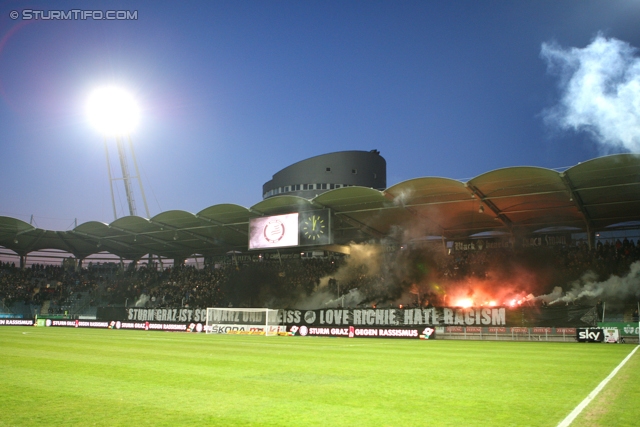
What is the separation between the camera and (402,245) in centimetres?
4706

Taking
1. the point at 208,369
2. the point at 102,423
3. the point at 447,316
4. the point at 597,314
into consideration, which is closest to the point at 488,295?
the point at 447,316

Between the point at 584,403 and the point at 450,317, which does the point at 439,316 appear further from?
the point at 584,403

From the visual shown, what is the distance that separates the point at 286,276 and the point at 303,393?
40472mm

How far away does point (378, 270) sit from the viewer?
149 feet

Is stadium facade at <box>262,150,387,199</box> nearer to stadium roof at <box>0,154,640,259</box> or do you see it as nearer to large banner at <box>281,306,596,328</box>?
stadium roof at <box>0,154,640,259</box>

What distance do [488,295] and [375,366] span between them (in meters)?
28.8

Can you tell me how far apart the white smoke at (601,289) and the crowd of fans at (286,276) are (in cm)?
82

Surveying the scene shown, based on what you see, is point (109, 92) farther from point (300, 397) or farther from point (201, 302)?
point (300, 397)

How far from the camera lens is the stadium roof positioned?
31328 millimetres

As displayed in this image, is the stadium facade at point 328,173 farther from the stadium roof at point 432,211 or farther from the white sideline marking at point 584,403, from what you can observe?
the white sideline marking at point 584,403

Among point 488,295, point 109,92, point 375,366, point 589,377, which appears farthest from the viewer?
point 109,92

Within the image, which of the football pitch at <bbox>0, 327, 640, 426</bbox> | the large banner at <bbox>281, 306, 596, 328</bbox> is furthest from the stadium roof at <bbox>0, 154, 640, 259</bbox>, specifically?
the football pitch at <bbox>0, 327, 640, 426</bbox>

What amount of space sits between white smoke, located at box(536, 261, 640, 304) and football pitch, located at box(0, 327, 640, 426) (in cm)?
1950

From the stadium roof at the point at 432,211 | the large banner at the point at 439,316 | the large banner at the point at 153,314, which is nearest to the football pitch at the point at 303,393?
the large banner at the point at 439,316
